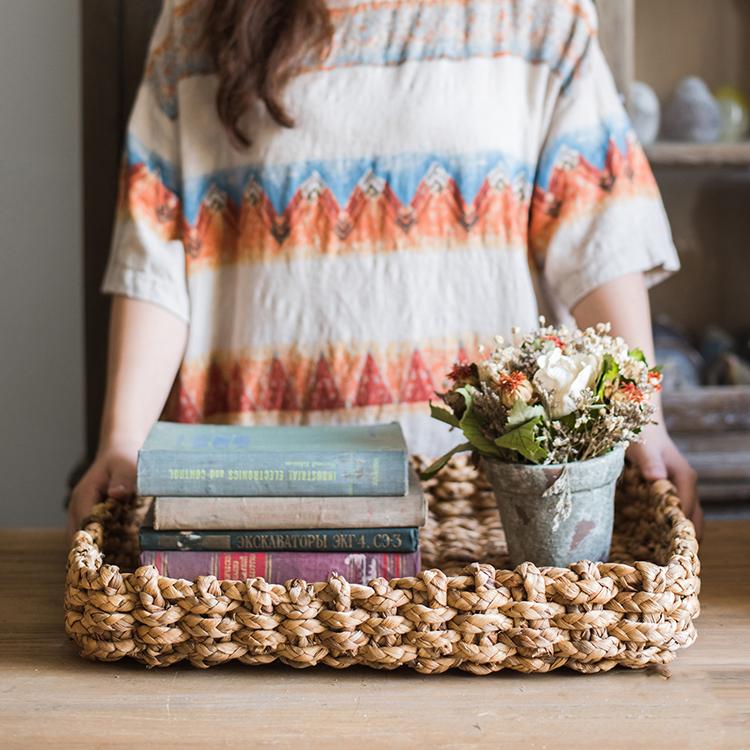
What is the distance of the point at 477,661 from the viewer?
2.33 ft

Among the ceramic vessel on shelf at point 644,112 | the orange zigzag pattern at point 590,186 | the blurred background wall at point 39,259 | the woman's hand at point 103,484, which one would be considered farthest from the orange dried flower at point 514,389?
the blurred background wall at point 39,259

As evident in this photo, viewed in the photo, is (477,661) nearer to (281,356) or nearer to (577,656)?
(577,656)

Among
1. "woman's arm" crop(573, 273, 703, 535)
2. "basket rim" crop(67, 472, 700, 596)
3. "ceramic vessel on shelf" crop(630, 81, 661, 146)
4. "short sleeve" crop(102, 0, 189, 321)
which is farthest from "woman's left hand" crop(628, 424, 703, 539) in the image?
"ceramic vessel on shelf" crop(630, 81, 661, 146)

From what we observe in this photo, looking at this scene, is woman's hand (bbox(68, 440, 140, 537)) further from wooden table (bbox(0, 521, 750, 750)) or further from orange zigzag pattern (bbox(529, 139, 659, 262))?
orange zigzag pattern (bbox(529, 139, 659, 262))

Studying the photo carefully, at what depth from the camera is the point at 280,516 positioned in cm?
76

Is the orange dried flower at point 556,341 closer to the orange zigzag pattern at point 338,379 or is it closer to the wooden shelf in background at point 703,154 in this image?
the orange zigzag pattern at point 338,379

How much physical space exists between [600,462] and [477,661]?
18 cm

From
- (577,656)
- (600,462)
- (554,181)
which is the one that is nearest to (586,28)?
(554,181)

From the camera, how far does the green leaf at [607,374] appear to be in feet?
2.53

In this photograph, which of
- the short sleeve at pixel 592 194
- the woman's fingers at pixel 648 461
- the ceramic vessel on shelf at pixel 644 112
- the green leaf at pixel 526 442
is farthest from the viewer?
the ceramic vessel on shelf at pixel 644 112

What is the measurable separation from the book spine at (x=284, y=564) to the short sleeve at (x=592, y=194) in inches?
23.0

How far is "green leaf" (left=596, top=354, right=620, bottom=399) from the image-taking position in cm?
77

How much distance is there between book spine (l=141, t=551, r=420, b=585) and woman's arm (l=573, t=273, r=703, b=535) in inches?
13.2

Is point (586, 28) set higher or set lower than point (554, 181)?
higher
